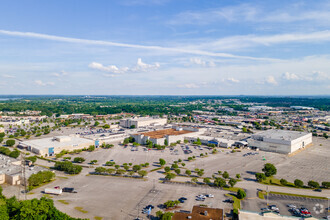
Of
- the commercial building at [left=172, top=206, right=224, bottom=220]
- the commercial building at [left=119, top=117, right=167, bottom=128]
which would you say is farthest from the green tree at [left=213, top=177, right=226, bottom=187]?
the commercial building at [left=119, top=117, right=167, bottom=128]

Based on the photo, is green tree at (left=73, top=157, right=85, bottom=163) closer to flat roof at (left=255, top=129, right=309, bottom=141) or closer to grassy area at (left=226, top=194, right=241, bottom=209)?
grassy area at (left=226, top=194, right=241, bottom=209)

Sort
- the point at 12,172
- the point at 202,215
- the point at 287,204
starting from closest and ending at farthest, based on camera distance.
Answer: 1. the point at 202,215
2. the point at 287,204
3. the point at 12,172

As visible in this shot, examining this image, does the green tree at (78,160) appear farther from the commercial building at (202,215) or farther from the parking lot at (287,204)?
the parking lot at (287,204)

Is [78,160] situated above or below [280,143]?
below

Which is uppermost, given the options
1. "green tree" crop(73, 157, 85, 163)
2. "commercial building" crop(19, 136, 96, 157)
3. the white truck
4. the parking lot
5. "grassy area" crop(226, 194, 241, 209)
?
"commercial building" crop(19, 136, 96, 157)

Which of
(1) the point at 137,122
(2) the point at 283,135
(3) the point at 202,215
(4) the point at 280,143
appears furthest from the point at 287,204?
(1) the point at 137,122

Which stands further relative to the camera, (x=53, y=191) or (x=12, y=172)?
(x=12, y=172)

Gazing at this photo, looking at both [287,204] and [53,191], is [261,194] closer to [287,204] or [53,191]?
[287,204]

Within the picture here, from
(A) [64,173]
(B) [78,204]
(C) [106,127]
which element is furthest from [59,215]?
(C) [106,127]

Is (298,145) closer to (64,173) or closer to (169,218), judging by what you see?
(169,218)

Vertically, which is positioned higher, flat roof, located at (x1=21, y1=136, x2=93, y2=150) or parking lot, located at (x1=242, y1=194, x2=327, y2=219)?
flat roof, located at (x1=21, y1=136, x2=93, y2=150)
